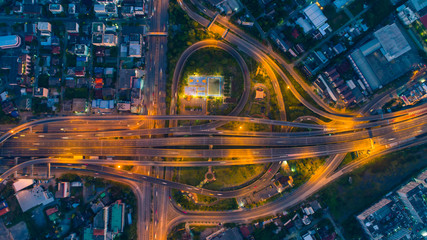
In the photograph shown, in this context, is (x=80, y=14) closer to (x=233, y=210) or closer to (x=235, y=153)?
(x=235, y=153)

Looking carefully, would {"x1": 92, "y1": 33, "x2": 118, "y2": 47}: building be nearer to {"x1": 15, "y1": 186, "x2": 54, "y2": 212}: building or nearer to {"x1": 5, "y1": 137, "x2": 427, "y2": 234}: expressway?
{"x1": 5, "y1": 137, "x2": 427, "y2": 234}: expressway

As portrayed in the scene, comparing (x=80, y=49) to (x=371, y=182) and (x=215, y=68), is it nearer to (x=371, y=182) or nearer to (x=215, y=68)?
(x=215, y=68)

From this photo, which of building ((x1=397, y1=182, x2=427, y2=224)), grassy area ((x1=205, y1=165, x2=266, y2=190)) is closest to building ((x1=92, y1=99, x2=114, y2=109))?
grassy area ((x1=205, y1=165, x2=266, y2=190))

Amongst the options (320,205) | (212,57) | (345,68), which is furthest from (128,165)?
(345,68)

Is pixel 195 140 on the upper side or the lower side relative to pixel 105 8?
lower

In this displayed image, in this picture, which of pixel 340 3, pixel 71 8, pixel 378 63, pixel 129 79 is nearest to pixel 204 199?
pixel 129 79

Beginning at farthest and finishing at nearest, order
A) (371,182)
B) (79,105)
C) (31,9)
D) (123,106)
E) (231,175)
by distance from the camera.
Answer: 1. (31,9)
2. (371,182)
3. (231,175)
4. (79,105)
5. (123,106)

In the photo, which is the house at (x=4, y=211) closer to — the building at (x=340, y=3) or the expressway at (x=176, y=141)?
the expressway at (x=176, y=141)
